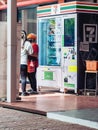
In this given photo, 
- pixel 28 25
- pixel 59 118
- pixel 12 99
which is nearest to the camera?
pixel 59 118

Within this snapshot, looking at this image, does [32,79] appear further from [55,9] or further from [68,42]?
[55,9]

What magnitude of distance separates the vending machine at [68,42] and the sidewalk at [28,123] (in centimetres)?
363

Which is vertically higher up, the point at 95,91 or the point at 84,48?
the point at 84,48

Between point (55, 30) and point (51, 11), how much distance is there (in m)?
0.67

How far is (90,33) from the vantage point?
15234 millimetres

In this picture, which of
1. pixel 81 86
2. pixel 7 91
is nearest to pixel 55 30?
pixel 81 86

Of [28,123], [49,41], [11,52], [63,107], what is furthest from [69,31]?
[28,123]

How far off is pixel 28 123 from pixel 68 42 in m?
5.47

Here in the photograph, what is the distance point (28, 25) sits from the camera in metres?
20.7

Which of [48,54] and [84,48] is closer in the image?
[84,48]

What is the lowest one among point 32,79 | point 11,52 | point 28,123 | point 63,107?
point 28,123

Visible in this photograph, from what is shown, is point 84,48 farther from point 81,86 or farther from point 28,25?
point 28,25

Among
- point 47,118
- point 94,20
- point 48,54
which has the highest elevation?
point 94,20

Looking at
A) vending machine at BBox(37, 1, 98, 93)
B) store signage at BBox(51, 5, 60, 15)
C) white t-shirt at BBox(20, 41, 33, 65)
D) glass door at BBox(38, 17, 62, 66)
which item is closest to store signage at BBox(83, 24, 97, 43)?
vending machine at BBox(37, 1, 98, 93)
